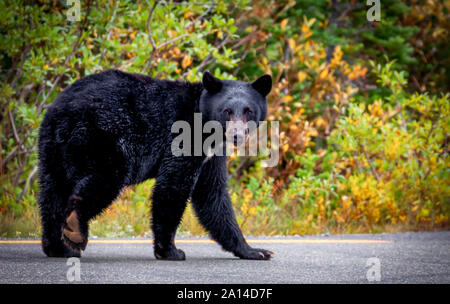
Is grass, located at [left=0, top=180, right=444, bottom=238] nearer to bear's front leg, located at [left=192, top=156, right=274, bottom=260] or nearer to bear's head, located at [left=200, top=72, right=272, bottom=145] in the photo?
bear's front leg, located at [left=192, top=156, right=274, bottom=260]

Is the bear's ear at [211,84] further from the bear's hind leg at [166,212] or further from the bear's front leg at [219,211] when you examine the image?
the bear's hind leg at [166,212]

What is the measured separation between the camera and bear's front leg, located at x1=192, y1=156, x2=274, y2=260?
5.78 metres

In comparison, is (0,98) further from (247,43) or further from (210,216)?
(247,43)

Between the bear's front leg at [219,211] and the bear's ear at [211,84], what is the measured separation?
656mm

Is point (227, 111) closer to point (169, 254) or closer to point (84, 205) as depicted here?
point (169, 254)

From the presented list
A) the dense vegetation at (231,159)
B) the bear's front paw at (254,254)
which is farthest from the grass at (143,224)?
the bear's front paw at (254,254)

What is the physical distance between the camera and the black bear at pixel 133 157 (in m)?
5.11

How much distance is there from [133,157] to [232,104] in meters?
1.06

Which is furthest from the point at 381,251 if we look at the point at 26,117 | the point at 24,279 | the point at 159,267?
the point at 26,117

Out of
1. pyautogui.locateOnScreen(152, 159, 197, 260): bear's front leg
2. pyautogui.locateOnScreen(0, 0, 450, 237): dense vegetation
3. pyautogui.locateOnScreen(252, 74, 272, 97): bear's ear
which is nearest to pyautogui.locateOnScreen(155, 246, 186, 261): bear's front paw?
pyautogui.locateOnScreen(152, 159, 197, 260): bear's front leg

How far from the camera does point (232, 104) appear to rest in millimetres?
5633

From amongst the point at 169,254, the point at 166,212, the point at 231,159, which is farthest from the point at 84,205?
the point at 231,159

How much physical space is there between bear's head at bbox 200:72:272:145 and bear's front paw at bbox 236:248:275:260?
1107mm

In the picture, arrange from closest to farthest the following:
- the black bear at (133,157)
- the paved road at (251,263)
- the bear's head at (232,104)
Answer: the paved road at (251,263) < the black bear at (133,157) < the bear's head at (232,104)
